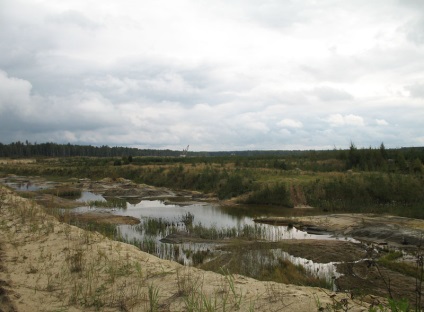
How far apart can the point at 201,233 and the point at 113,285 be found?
9.74m

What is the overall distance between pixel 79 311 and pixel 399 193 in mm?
26095

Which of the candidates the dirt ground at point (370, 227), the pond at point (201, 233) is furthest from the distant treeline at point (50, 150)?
the dirt ground at point (370, 227)

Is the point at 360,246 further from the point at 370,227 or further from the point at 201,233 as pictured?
the point at 201,233

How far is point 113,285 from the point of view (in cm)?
753

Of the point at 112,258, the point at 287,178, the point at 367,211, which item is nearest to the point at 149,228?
the point at 112,258

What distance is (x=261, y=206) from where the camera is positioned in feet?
96.0

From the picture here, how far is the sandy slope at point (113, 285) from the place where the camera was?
6.23 metres

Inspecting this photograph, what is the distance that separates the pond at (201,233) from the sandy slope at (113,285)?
1.42 m

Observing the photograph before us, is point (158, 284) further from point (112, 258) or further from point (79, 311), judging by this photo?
point (112, 258)

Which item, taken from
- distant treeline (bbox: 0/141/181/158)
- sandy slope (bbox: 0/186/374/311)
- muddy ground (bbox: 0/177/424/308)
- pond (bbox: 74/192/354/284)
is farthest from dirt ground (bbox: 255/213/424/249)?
distant treeline (bbox: 0/141/181/158)

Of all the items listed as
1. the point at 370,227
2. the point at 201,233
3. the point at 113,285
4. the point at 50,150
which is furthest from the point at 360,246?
the point at 50,150

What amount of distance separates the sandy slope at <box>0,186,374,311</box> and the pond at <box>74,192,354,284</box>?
1.42m

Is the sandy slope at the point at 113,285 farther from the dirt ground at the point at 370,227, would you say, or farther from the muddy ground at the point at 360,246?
the dirt ground at the point at 370,227

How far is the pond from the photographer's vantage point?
12.2m
